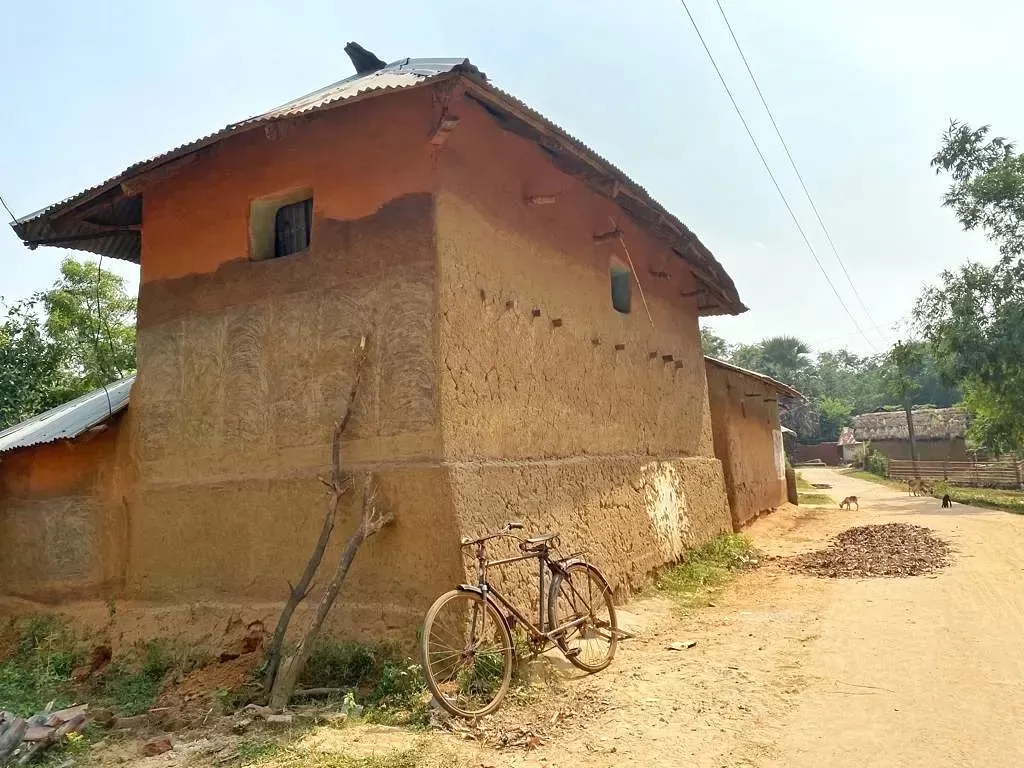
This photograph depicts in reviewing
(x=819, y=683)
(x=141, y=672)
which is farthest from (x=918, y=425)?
(x=141, y=672)

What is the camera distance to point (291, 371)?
625 centimetres

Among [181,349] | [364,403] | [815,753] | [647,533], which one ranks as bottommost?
[815,753]

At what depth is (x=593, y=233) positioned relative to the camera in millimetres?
8508

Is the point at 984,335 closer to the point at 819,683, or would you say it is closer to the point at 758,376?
the point at 758,376

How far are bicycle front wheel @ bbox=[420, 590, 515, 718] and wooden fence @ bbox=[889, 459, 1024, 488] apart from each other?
29.9 meters

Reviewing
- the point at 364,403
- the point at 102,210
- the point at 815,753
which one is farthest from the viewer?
the point at 102,210

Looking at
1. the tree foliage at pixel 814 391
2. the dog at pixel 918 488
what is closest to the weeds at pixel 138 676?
the dog at pixel 918 488

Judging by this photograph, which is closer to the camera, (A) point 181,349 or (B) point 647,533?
(A) point 181,349

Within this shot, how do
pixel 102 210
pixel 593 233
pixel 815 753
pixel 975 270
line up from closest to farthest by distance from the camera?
pixel 815 753
pixel 102 210
pixel 593 233
pixel 975 270

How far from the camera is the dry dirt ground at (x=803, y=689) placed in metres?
3.85

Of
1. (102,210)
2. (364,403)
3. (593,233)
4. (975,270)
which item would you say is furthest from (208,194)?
(975,270)

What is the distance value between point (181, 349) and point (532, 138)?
13.3 ft

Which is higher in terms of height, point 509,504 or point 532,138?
point 532,138

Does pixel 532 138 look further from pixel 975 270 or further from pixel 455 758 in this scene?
pixel 975 270
